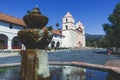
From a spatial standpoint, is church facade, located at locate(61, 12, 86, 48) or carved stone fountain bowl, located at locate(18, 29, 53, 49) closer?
carved stone fountain bowl, located at locate(18, 29, 53, 49)

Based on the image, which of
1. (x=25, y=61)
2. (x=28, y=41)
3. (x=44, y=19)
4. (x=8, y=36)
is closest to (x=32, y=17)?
(x=44, y=19)

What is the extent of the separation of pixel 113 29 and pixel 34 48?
40127mm

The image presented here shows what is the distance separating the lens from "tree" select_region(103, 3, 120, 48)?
141 feet

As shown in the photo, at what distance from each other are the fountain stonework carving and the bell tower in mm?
74773

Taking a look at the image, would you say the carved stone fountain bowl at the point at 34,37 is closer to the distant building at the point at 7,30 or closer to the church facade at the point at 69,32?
the distant building at the point at 7,30

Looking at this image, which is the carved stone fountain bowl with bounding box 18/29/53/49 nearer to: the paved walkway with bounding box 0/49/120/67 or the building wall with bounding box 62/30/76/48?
the paved walkway with bounding box 0/49/120/67

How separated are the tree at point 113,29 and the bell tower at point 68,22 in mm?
35189

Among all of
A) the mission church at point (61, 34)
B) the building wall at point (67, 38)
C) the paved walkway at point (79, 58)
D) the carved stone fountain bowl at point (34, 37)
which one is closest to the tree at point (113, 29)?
the paved walkway at point (79, 58)

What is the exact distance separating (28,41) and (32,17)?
35.5 inches

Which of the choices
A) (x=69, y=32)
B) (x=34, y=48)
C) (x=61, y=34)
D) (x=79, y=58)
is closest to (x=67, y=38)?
(x=69, y=32)

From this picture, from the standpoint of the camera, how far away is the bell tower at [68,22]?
81.8 metres

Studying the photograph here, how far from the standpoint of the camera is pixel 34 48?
7.05m

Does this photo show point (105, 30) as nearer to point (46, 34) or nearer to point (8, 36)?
point (8, 36)

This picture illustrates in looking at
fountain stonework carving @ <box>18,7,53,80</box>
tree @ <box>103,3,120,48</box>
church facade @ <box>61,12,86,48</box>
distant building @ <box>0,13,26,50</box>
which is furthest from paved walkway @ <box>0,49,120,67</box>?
church facade @ <box>61,12,86,48</box>
